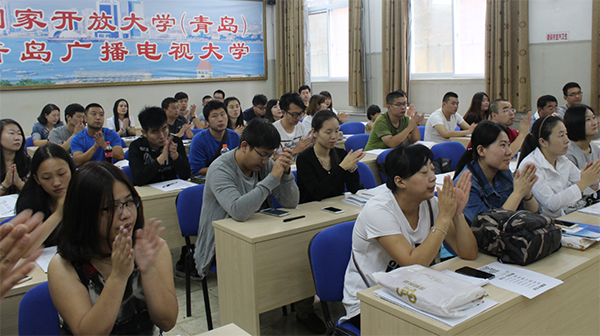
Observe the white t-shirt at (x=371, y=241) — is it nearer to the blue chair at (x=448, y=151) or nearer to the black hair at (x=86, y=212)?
the black hair at (x=86, y=212)

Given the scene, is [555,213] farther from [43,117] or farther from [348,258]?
[43,117]

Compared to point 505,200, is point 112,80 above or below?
above

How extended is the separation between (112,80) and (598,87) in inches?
269

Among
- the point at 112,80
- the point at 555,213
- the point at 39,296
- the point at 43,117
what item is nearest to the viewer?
the point at 39,296

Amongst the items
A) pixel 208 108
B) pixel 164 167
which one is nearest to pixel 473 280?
pixel 164 167

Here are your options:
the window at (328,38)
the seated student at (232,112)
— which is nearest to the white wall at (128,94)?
the window at (328,38)

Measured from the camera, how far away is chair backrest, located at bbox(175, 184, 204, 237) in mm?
2732

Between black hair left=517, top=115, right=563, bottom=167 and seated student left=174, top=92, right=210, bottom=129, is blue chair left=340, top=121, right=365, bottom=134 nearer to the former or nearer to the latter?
seated student left=174, top=92, right=210, bottom=129

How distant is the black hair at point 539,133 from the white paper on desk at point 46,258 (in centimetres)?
249

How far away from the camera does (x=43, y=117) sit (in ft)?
20.0

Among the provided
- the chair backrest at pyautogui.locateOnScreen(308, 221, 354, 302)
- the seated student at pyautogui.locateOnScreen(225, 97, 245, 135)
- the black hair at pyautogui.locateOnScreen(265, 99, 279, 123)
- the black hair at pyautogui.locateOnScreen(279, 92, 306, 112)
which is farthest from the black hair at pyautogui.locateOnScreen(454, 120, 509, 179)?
the seated student at pyautogui.locateOnScreen(225, 97, 245, 135)

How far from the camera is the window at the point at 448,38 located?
6.52 m

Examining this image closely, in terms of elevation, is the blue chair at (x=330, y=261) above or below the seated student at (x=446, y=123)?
below

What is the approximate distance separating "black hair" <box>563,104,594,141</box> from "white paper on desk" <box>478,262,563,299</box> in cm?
162
